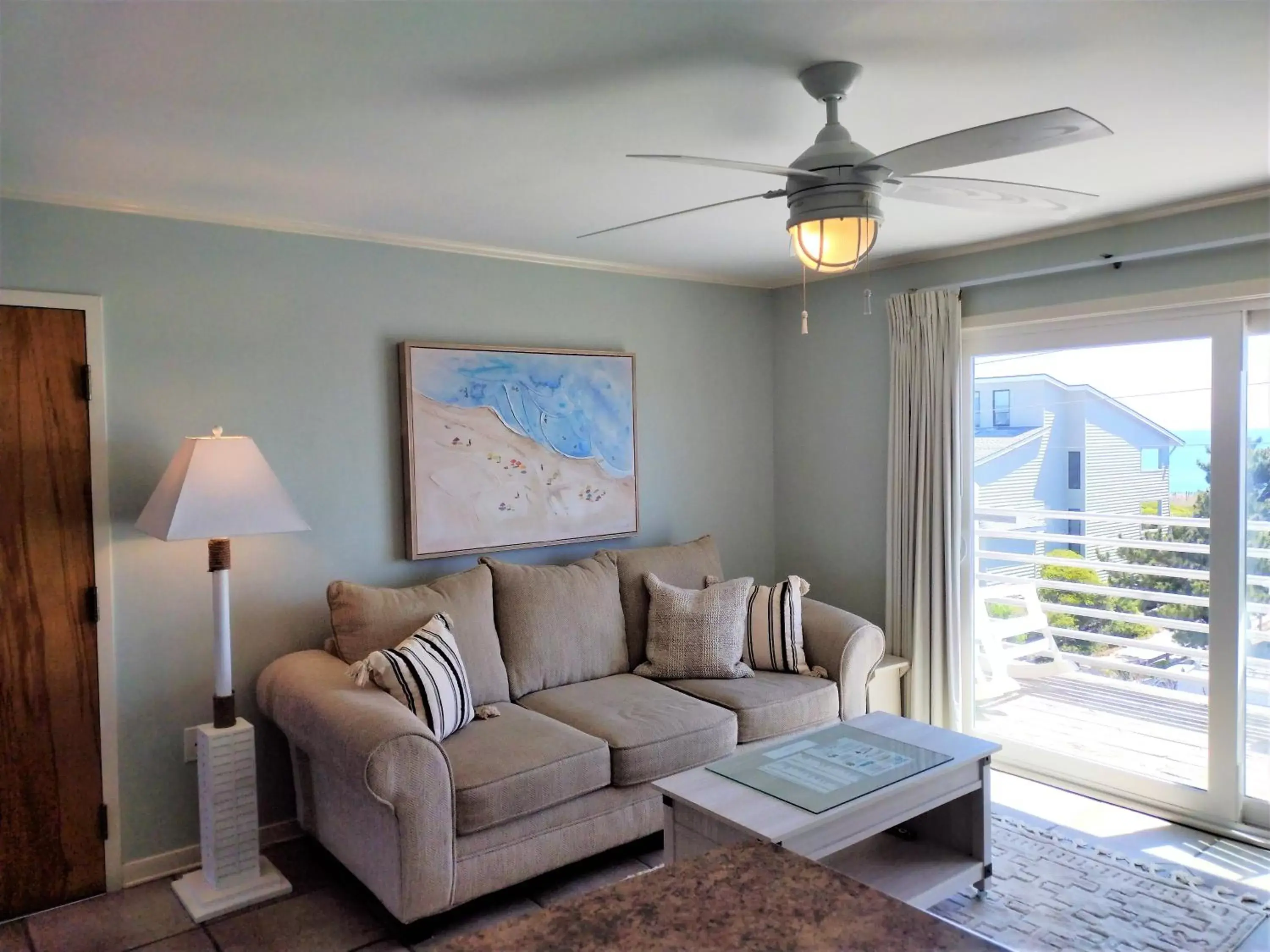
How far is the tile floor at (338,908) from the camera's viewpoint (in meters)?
2.72

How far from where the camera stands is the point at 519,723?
10.4ft

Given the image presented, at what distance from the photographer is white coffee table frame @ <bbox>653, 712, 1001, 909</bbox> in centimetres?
244

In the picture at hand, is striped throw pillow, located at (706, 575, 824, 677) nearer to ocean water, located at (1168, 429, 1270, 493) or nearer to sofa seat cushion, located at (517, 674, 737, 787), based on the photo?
sofa seat cushion, located at (517, 674, 737, 787)

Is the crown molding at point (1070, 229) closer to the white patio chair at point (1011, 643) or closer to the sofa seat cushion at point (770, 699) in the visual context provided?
the white patio chair at point (1011, 643)

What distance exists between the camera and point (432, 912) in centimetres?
266

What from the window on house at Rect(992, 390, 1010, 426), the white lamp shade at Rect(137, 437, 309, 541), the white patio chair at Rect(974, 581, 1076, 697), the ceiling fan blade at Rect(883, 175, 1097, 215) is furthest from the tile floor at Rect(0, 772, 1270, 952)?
→ the ceiling fan blade at Rect(883, 175, 1097, 215)

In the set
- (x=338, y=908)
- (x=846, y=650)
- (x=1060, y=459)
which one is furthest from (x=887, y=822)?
(x=1060, y=459)

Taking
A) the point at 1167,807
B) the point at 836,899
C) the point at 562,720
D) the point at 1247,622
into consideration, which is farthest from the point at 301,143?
the point at 1167,807

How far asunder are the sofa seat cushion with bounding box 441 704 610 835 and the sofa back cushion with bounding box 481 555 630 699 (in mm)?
456

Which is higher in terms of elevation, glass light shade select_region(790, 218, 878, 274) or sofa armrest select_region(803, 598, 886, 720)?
glass light shade select_region(790, 218, 878, 274)

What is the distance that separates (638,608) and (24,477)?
7.97ft

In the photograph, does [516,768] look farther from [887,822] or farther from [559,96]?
[559,96]

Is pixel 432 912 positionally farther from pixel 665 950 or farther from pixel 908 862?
pixel 665 950

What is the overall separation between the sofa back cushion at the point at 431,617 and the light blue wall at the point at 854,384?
2033 mm
